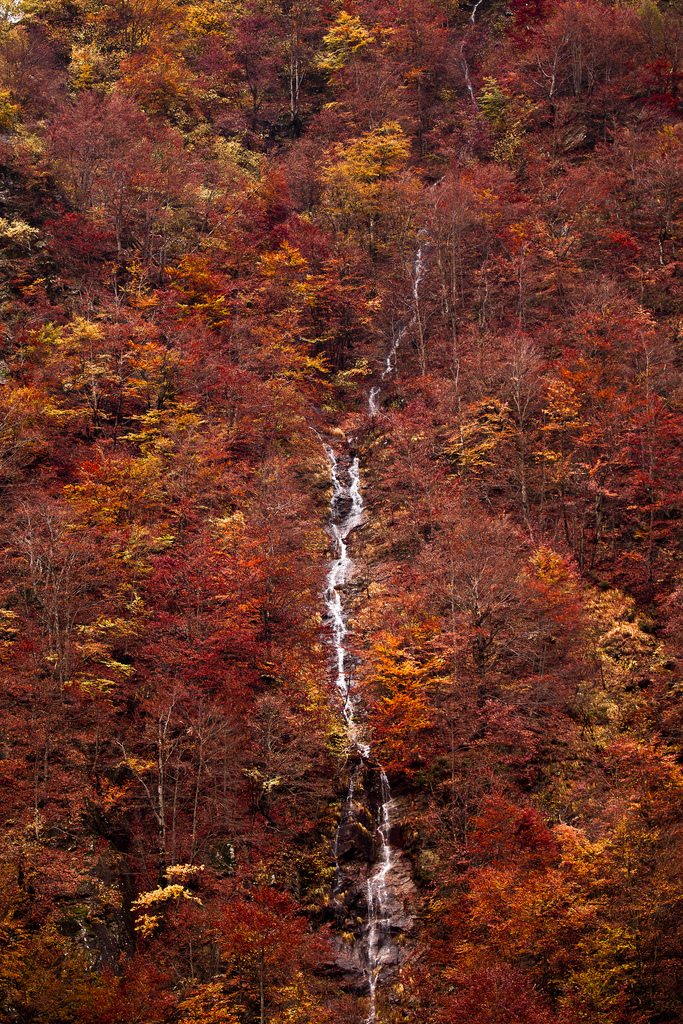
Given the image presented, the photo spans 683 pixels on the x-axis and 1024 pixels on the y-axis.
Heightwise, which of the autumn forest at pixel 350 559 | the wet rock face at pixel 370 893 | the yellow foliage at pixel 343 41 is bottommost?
the wet rock face at pixel 370 893

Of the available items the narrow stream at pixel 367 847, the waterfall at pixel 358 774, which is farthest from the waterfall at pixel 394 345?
the narrow stream at pixel 367 847

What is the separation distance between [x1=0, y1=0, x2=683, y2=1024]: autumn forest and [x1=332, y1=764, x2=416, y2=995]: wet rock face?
0.34 ft

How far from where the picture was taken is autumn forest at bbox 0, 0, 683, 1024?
51.9 feet

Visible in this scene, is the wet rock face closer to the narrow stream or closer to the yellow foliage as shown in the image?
the narrow stream

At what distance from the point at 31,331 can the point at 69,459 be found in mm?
8361

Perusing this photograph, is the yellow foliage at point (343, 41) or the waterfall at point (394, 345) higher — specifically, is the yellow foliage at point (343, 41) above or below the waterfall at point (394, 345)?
above

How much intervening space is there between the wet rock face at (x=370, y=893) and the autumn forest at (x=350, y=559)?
0.10 metres

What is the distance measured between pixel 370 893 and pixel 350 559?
1483cm

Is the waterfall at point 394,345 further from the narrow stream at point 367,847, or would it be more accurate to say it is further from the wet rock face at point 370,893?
the wet rock face at point 370,893

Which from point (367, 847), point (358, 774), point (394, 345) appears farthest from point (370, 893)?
point (394, 345)

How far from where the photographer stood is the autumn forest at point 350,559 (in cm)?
1582

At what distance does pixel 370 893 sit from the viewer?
68.2 feet

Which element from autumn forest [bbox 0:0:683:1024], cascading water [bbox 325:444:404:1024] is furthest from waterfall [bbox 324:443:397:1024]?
autumn forest [bbox 0:0:683:1024]

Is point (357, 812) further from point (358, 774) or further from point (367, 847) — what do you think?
point (358, 774)
